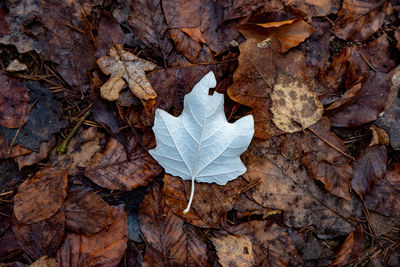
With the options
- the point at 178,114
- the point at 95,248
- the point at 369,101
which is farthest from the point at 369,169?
the point at 95,248

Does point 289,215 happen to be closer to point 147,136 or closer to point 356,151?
point 356,151

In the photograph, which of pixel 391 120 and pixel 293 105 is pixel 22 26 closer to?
pixel 293 105

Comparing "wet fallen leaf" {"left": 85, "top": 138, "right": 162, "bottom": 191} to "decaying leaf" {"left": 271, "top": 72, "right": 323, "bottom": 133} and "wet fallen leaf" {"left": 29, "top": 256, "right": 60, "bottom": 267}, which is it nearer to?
"wet fallen leaf" {"left": 29, "top": 256, "right": 60, "bottom": 267}

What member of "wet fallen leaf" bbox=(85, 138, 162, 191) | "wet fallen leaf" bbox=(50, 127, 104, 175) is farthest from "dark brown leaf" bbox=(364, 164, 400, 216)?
"wet fallen leaf" bbox=(50, 127, 104, 175)

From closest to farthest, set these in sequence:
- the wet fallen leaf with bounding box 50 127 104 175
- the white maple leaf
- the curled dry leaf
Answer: the white maple leaf < the curled dry leaf < the wet fallen leaf with bounding box 50 127 104 175

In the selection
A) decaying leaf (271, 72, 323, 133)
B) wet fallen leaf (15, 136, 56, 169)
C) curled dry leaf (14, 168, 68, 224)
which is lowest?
curled dry leaf (14, 168, 68, 224)

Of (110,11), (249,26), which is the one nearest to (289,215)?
(249,26)

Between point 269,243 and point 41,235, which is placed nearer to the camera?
point 41,235
